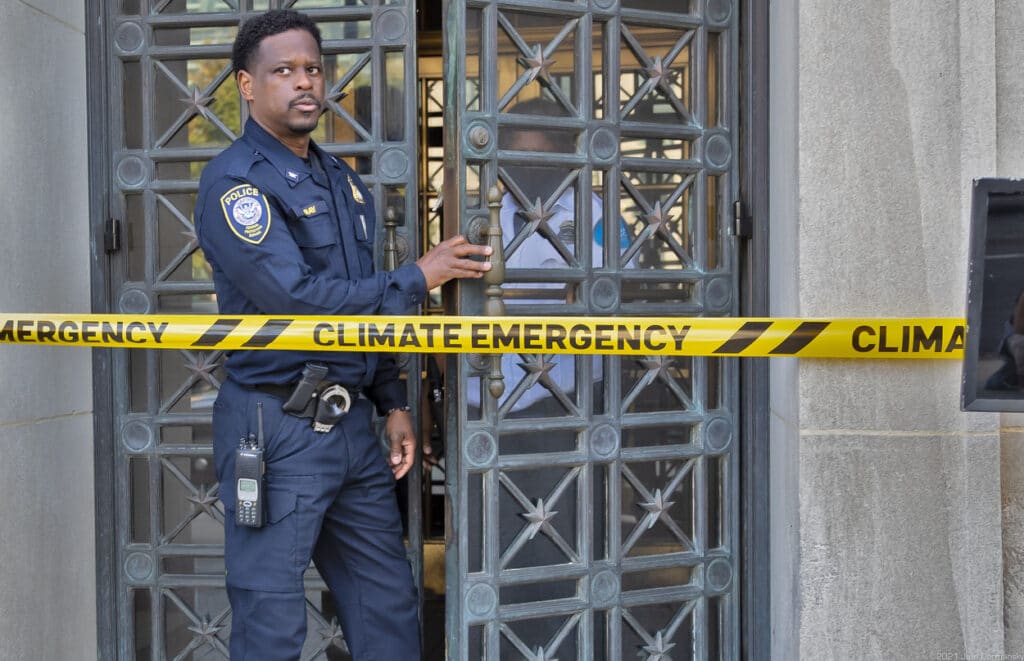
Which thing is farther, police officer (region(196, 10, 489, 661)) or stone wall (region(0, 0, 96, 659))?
stone wall (region(0, 0, 96, 659))

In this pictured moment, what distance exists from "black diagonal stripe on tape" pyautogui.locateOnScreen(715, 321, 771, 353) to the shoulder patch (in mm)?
1373

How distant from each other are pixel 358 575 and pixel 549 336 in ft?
3.19

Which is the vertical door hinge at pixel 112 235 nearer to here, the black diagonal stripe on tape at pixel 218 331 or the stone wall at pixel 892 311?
the black diagonal stripe on tape at pixel 218 331

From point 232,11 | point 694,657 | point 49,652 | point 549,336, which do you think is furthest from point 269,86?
point 694,657

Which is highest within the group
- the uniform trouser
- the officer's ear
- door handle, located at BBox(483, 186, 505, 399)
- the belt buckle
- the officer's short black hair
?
the officer's short black hair

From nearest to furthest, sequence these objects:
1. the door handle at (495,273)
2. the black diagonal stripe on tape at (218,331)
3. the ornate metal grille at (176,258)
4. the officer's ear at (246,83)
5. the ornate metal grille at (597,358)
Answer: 1. the black diagonal stripe on tape at (218,331)
2. the officer's ear at (246,83)
3. the door handle at (495,273)
4. the ornate metal grille at (597,358)
5. the ornate metal grille at (176,258)

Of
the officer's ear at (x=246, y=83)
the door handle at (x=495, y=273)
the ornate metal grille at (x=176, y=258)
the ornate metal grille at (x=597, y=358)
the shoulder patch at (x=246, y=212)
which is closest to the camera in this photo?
the shoulder patch at (x=246, y=212)

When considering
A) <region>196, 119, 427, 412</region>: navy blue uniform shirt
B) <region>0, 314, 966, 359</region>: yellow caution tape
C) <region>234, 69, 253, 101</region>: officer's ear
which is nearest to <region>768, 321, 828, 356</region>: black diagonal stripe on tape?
<region>0, 314, 966, 359</region>: yellow caution tape

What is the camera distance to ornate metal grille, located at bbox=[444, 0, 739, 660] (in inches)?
144

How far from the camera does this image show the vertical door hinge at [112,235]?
12.8 feet

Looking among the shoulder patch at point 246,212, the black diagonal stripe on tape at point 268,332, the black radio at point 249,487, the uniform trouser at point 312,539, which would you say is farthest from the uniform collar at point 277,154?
the black radio at point 249,487

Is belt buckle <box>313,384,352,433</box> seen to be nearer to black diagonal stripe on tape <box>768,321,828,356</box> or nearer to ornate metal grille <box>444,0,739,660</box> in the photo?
ornate metal grille <box>444,0,739,660</box>

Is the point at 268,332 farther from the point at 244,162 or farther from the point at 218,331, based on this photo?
the point at 244,162

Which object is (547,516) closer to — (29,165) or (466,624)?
(466,624)
